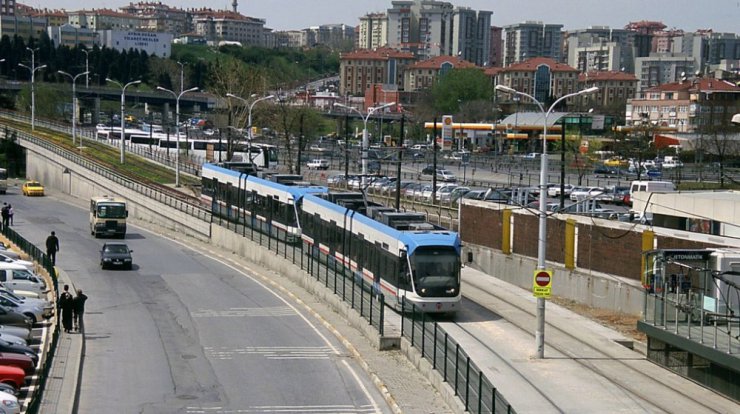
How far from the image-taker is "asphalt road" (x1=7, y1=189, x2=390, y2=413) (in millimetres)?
24703

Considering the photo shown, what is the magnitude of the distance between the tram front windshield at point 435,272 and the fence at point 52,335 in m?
10.1

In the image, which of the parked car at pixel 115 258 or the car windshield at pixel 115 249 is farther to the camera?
the car windshield at pixel 115 249

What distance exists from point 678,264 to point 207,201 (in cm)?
3617

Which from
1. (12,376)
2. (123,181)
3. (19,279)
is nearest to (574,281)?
(19,279)

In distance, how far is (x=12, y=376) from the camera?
80.3ft

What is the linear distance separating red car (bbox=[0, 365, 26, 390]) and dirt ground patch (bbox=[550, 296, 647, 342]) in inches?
620

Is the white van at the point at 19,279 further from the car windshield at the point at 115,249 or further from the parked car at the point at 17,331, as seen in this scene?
the car windshield at the point at 115,249

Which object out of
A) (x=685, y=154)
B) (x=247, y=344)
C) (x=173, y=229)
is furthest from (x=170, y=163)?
(x=247, y=344)

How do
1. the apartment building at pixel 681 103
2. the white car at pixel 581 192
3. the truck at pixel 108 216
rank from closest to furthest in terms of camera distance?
the truck at pixel 108 216
the white car at pixel 581 192
the apartment building at pixel 681 103

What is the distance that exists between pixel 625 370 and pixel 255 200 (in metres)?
27.4

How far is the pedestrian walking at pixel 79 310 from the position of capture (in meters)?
31.0

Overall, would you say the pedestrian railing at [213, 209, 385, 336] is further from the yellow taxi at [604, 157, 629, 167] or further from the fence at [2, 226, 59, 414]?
the yellow taxi at [604, 157, 629, 167]

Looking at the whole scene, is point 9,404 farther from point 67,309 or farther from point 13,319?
point 13,319

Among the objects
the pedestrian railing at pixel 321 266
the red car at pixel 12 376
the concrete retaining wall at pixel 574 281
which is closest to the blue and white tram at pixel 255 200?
the pedestrian railing at pixel 321 266
